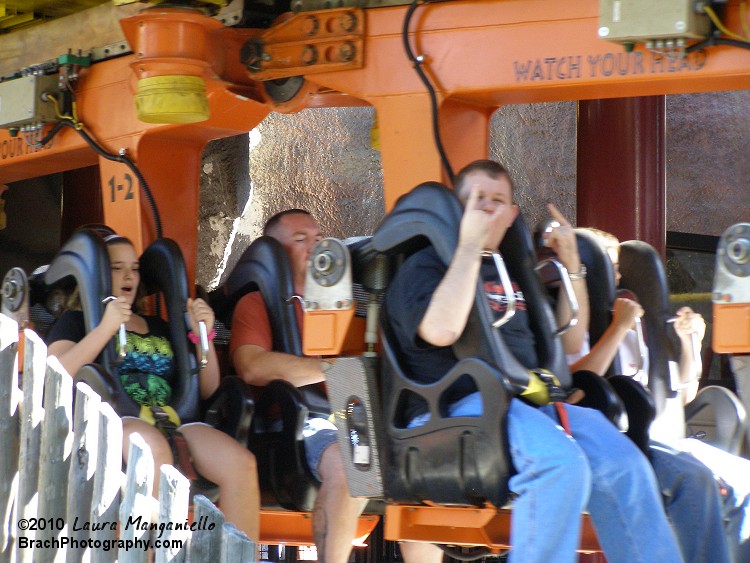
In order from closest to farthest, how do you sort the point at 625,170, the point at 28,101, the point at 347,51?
1. the point at 347,51
2. the point at 28,101
3. the point at 625,170

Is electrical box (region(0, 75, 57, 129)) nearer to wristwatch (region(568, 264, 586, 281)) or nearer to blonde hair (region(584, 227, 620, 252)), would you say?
blonde hair (region(584, 227, 620, 252))

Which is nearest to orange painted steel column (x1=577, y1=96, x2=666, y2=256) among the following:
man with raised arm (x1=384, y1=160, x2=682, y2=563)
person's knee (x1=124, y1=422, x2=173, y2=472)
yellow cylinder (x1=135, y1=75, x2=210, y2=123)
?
yellow cylinder (x1=135, y1=75, x2=210, y2=123)

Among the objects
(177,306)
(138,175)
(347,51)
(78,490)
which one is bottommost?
(78,490)

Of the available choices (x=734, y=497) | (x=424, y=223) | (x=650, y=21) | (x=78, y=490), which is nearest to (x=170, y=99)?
(x=424, y=223)

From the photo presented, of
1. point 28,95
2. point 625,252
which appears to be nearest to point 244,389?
point 625,252

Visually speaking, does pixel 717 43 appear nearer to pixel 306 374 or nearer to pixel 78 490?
pixel 306 374

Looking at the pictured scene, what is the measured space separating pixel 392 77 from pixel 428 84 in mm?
170

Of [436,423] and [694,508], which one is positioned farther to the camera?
[694,508]

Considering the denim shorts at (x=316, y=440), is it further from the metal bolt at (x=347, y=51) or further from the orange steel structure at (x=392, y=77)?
the metal bolt at (x=347, y=51)

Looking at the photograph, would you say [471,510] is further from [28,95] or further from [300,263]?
[28,95]

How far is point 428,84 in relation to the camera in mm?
4125

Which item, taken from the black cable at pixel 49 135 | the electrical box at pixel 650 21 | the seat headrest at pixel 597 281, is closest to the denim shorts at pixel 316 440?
the seat headrest at pixel 597 281

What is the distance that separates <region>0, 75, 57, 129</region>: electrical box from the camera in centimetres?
529

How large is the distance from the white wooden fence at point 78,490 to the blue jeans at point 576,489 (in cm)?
81
